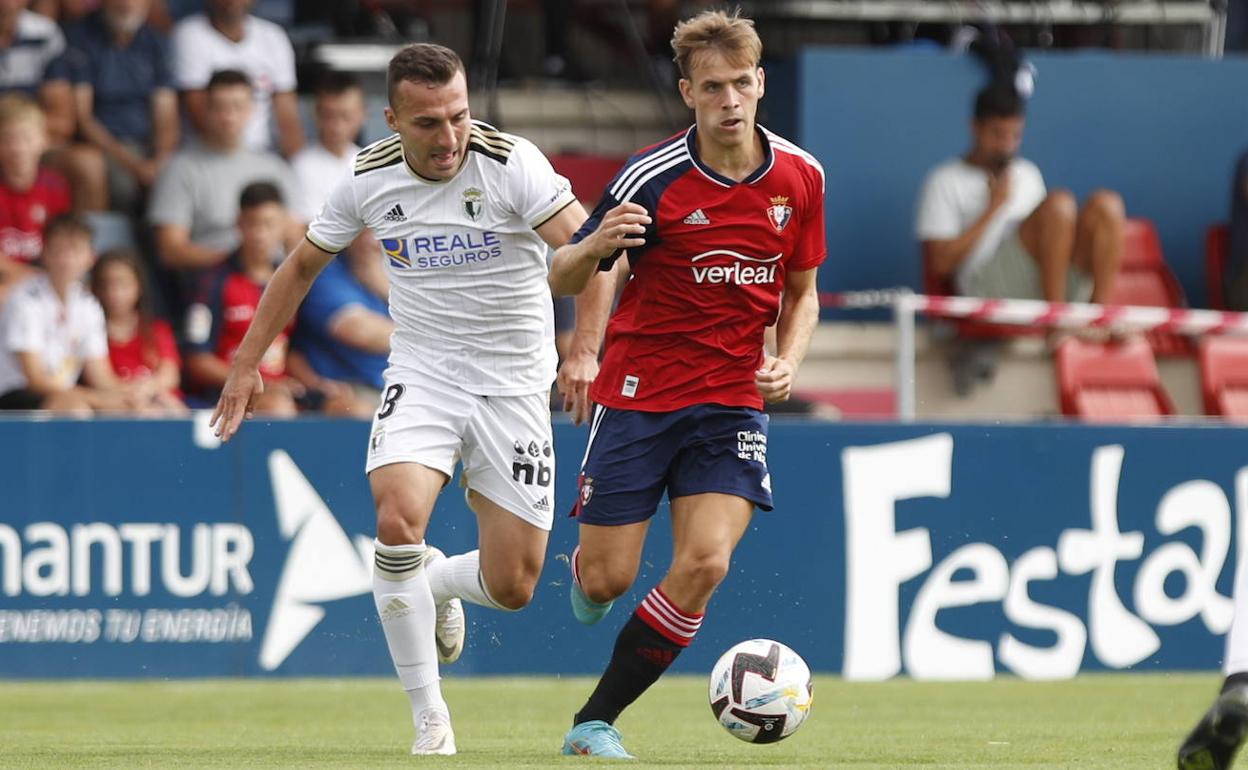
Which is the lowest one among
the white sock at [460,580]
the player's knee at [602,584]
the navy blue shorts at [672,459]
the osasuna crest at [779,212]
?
the white sock at [460,580]

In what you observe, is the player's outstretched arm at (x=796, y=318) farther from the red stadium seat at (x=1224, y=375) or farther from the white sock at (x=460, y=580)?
the red stadium seat at (x=1224, y=375)

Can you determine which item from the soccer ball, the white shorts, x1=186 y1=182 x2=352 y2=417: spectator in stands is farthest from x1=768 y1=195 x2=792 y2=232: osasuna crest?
x1=186 y1=182 x2=352 y2=417: spectator in stands

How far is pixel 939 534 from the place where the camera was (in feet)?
38.7

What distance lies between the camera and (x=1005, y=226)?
15023 millimetres

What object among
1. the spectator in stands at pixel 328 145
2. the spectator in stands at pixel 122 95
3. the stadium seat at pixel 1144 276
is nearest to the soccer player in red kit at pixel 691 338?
the spectator in stands at pixel 328 145

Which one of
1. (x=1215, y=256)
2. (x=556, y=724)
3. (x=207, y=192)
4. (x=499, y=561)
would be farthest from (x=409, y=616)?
(x=1215, y=256)

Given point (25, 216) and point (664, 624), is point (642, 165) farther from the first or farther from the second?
point (25, 216)

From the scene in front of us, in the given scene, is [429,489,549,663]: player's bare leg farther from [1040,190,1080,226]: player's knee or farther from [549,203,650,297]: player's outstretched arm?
[1040,190,1080,226]: player's knee

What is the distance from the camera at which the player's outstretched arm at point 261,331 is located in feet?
25.8

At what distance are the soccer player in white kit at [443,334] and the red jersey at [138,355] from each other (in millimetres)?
5214

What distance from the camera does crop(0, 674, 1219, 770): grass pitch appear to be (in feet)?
24.6

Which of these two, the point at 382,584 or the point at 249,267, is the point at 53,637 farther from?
the point at 382,584

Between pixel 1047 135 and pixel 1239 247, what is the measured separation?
162 cm

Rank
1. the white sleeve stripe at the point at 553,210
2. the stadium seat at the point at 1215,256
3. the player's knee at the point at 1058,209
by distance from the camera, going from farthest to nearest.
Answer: the stadium seat at the point at 1215,256
the player's knee at the point at 1058,209
the white sleeve stripe at the point at 553,210
